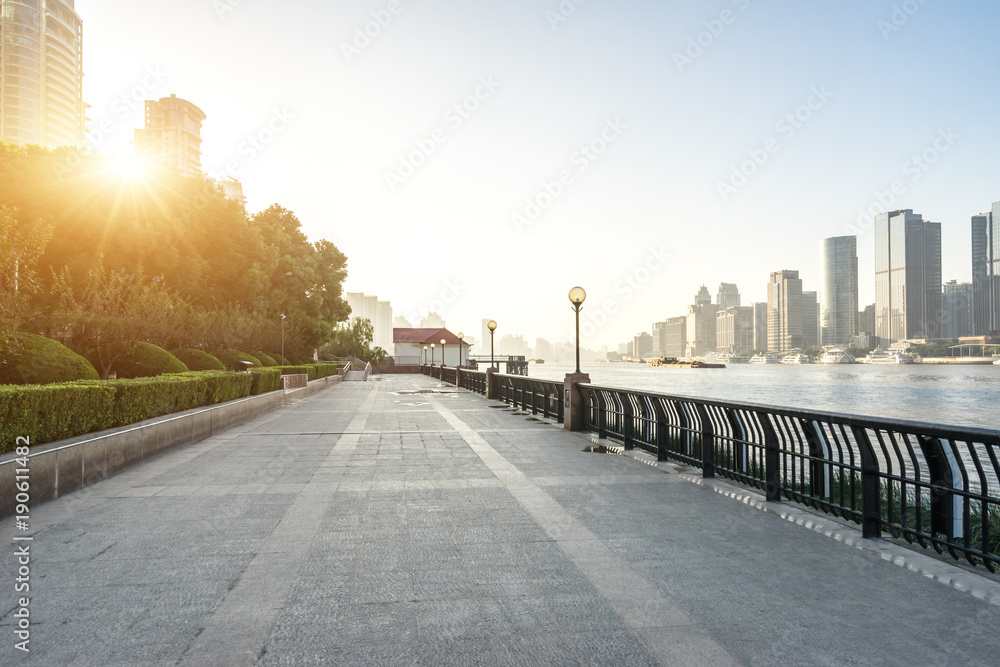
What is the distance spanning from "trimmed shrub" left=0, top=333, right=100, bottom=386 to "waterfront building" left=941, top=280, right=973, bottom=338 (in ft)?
708

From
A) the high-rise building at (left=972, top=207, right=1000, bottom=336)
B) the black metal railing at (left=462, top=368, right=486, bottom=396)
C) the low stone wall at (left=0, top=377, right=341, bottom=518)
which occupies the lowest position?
the black metal railing at (left=462, top=368, right=486, bottom=396)

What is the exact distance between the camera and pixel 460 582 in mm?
4449

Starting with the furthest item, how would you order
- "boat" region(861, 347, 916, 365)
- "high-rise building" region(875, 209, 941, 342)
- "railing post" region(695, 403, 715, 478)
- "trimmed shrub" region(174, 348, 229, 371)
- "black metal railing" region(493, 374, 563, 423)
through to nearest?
1. "high-rise building" region(875, 209, 941, 342)
2. "boat" region(861, 347, 916, 365)
3. "trimmed shrub" region(174, 348, 229, 371)
4. "black metal railing" region(493, 374, 563, 423)
5. "railing post" region(695, 403, 715, 478)

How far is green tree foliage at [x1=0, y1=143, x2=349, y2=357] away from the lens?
2952 cm

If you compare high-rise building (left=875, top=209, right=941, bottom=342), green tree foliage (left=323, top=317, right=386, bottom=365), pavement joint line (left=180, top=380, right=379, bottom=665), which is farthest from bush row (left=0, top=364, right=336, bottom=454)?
high-rise building (left=875, top=209, right=941, bottom=342)

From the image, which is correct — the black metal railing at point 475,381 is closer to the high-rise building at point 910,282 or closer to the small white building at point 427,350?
the small white building at point 427,350

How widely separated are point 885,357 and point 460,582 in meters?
209

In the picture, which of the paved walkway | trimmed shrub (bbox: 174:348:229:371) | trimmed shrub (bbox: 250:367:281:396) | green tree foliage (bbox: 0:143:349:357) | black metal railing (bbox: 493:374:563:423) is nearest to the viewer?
the paved walkway

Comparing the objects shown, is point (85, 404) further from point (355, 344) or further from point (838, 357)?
point (838, 357)

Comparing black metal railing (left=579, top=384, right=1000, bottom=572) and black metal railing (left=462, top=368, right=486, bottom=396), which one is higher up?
black metal railing (left=579, top=384, right=1000, bottom=572)

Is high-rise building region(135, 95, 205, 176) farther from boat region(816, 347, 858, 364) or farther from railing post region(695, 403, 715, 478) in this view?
boat region(816, 347, 858, 364)

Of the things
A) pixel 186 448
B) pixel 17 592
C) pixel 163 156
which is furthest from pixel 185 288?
pixel 163 156

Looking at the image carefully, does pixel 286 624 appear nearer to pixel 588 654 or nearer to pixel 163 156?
pixel 588 654

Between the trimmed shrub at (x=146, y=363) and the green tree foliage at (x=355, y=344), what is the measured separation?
219ft
